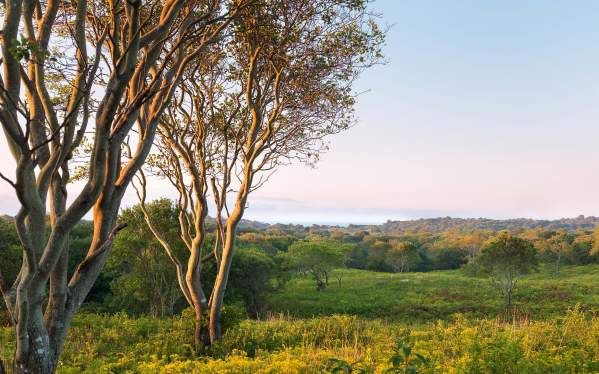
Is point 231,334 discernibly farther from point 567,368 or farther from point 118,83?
point 118,83

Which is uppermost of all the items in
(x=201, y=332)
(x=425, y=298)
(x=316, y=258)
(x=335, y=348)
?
(x=335, y=348)

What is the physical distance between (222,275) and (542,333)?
848 cm

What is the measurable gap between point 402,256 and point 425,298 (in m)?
32.5

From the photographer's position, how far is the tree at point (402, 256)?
74375 millimetres

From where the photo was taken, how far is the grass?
117 feet

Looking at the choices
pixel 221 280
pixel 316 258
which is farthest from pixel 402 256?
pixel 221 280

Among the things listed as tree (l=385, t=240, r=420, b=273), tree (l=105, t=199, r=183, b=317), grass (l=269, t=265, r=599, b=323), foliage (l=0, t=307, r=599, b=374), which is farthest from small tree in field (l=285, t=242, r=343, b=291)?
foliage (l=0, t=307, r=599, b=374)

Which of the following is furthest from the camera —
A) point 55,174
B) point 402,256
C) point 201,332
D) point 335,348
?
point 402,256

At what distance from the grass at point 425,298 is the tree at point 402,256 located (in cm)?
1655

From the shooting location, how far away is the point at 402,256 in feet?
245

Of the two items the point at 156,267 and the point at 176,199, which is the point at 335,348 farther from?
the point at 156,267

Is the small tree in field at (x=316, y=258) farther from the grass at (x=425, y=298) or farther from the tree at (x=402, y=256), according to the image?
the tree at (x=402, y=256)

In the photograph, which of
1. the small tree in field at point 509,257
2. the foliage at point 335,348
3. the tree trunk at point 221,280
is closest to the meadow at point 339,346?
the foliage at point 335,348

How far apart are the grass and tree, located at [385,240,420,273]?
652 inches
